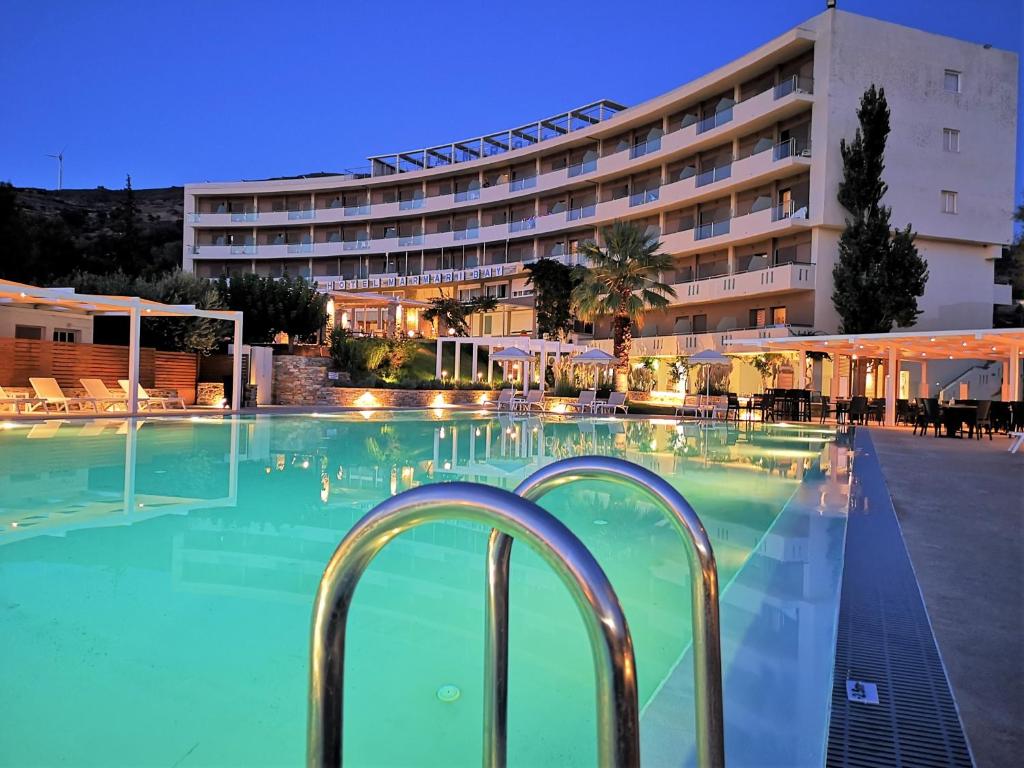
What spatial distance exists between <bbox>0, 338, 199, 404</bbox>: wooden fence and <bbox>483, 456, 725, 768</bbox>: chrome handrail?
831 inches

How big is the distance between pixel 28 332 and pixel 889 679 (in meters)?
25.4

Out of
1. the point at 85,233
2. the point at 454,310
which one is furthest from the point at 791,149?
the point at 85,233

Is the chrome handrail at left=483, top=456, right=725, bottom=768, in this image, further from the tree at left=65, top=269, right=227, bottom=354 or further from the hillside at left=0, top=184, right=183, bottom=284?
the hillside at left=0, top=184, right=183, bottom=284

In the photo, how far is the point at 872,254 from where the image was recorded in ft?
90.2

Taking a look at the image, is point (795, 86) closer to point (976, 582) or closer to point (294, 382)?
point (294, 382)

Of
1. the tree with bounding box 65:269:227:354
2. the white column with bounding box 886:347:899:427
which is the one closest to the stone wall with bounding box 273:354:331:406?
the tree with bounding box 65:269:227:354

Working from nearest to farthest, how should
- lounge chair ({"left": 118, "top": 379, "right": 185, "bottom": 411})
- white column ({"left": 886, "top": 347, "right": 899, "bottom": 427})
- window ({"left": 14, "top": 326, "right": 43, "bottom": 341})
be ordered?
lounge chair ({"left": 118, "top": 379, "right": 185, "bottom": 411}) → window ({"left": 14, "top": 326, "right": 43, "bottom": 341}) → white column ({"left": 886, "top": 347, "right": 899, "bottom": 427})

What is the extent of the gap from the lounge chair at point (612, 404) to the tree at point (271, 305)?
1303 centimetres

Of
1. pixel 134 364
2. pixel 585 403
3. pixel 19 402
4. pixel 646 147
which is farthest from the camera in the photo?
pixel 646 147

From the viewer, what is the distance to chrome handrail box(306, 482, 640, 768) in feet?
3.46

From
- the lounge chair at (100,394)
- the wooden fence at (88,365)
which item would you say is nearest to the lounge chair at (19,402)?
the wooden fence at (88,365)

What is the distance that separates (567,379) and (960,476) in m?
Answer: 25.0

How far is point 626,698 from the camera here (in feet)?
3.44

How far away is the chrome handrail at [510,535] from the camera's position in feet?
3.46
